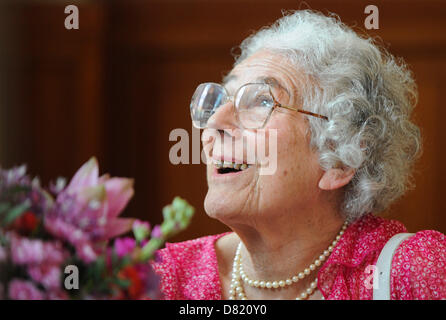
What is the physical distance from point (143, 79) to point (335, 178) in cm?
48

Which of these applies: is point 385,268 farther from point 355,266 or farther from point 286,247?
point 286,247

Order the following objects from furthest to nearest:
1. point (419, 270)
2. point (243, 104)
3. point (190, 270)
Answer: point (190, 270)
point (243, 104)
point (419, 270)

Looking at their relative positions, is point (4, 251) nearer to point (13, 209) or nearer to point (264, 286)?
point (13, 209)

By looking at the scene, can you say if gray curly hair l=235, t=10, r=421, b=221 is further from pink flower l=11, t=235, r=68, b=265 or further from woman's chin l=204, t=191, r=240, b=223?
pink flower l=11, t=235, r=68, b=265

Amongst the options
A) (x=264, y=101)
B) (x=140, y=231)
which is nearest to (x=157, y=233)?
(x=140, y=231)

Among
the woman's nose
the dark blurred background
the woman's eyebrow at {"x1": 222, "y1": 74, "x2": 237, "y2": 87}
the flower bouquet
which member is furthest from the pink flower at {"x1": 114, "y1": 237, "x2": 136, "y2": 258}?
the woman's eyebrow at {"x1": 222, "y1": 74, "x2": 237, "y2": 87}

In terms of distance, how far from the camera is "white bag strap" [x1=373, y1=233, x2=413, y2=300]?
1003mm

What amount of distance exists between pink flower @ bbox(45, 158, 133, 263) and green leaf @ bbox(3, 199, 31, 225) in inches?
1.4

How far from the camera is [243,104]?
112cm

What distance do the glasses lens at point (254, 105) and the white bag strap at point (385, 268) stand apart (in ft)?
1.09

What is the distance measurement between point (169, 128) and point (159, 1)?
27 centimetres

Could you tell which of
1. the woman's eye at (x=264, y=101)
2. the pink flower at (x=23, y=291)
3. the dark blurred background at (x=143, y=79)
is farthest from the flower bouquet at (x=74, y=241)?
the woman's eye at (x=264, y=101)

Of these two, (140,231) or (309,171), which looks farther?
(309,171)
